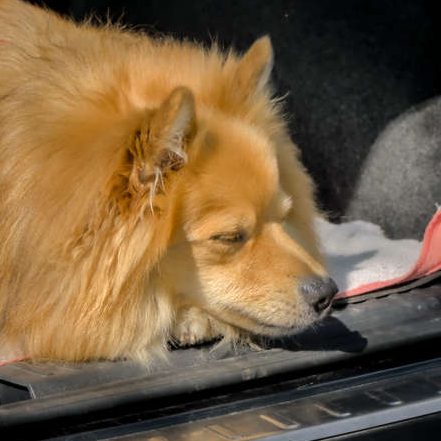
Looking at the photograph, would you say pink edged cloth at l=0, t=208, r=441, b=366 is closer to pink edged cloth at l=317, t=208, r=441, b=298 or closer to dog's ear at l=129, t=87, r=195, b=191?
pink edged cloth at l=317, t=208, r=441, b=298

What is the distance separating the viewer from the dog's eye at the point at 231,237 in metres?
2.73

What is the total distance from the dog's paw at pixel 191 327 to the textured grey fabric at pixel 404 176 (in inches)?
62.0

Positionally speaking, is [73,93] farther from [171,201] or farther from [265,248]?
[265,248]

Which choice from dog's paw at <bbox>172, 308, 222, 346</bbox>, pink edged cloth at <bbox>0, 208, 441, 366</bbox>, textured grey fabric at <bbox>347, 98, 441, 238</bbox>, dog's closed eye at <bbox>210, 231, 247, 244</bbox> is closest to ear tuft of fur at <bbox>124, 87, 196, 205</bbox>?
dog's closed eye at <bbox>210, 231, 247, 244</bbox>

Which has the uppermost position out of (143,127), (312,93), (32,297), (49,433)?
(312,93)

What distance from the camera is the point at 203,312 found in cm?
293

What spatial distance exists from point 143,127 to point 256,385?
2.31 feet

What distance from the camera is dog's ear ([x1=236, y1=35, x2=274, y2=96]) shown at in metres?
3.06

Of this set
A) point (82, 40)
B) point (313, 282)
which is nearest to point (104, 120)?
point (82, 40)

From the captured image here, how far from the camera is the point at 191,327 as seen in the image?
9.63 ft

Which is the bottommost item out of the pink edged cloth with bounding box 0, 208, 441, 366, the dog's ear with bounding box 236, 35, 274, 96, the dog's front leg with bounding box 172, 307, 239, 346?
the dog's front leg with bounding box 172, 307, 239, 346

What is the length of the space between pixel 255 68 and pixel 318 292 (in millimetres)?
722

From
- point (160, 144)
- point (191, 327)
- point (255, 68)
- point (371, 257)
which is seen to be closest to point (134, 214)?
point (160, 144)

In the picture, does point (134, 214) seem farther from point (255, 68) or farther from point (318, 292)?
point (255, 68)
